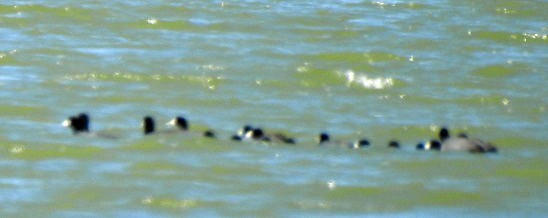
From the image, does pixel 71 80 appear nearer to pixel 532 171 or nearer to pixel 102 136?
pixel 102 136

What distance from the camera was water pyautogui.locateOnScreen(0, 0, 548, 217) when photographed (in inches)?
475

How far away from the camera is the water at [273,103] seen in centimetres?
1207

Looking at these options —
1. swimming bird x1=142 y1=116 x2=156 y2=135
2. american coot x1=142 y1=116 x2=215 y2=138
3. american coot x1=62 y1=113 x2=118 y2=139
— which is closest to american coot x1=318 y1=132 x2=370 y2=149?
american coot x1=142 y1=116 x2=215 y2=138

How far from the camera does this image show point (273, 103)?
1608 cm

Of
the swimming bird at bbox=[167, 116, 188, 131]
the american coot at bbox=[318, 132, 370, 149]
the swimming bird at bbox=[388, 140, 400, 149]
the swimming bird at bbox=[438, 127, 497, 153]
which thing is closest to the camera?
the swimming bird at bbox=[438, 127, 497, 153]

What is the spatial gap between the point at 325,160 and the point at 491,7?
34.0ft

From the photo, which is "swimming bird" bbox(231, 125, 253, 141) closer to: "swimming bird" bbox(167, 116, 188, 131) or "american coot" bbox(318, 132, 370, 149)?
"swimming bird" bbox(167, 116, 188, 131)

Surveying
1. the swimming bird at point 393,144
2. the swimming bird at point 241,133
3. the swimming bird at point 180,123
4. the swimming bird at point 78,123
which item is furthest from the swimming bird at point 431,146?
the swimming bird at point 78,123

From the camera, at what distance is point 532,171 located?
13.2m

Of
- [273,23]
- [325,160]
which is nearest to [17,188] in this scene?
[325,160]

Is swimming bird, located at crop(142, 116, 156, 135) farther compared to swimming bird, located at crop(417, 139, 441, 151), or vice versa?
swimming bird, located at crop(142, 116, 156, 135)

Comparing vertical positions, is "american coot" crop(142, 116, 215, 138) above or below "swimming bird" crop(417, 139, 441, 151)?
below

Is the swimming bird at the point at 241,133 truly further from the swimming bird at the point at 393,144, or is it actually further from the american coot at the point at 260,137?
the swimming bird at the point at 393,144

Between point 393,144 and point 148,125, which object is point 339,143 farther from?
point 148,125
